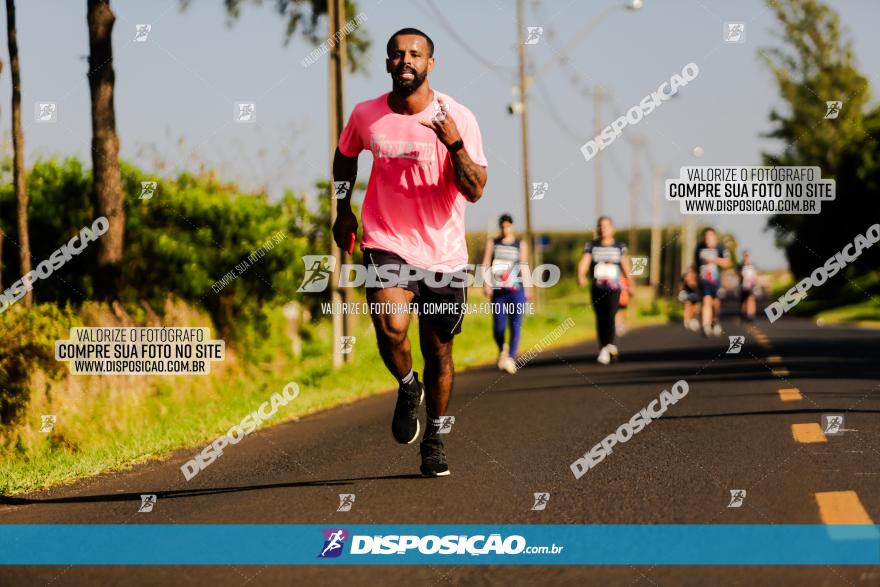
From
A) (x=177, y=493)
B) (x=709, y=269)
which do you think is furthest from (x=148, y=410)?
(x=709, y=269)

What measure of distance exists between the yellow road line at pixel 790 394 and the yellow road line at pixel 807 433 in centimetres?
188

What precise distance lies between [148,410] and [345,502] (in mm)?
5298

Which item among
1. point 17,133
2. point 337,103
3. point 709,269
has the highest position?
point 337,103

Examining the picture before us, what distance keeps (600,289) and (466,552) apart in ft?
36.1

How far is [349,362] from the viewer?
15.9 metres

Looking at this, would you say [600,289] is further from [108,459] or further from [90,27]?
[108,459]

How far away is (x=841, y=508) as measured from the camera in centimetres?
554

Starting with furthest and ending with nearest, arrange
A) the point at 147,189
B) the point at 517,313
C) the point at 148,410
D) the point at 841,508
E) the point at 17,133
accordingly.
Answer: the point at 517,313, the point at 147,189, the point at 17,133, the point at 148,410, the point at 841,508

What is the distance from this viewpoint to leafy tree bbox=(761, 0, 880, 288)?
59.1 meters

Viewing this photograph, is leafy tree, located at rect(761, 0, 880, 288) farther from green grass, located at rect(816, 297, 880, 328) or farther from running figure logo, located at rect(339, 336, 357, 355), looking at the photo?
running figure logo, located at rect(339, 336, 357, 355)

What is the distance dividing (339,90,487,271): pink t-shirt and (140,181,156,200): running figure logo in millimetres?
8086

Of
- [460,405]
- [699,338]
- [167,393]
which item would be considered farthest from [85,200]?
[699,338]

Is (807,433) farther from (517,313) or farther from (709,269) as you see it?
(709,269)

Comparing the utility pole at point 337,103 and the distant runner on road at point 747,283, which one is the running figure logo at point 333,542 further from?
the distant runner on road at point 747,283
